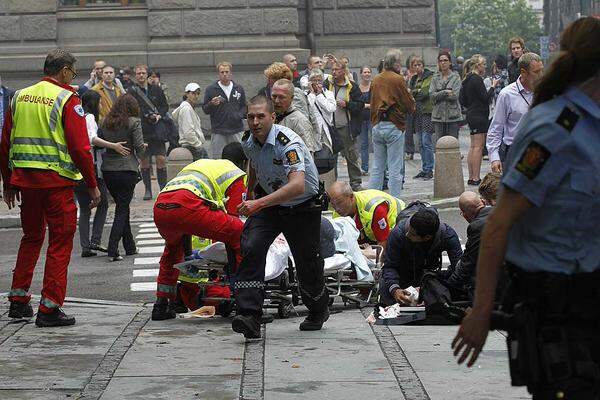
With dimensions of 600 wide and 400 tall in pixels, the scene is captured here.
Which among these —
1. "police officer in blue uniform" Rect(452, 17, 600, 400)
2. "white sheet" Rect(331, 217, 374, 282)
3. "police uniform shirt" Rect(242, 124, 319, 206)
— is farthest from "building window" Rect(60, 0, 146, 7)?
"police officer in blue uniform" Rect(452, 17, 600, 400)

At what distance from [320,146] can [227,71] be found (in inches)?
218

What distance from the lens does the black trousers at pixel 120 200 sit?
1318cm

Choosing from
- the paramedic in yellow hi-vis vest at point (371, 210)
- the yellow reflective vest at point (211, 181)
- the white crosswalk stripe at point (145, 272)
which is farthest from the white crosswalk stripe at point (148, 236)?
the yellow reflective vest at point (211, 181)

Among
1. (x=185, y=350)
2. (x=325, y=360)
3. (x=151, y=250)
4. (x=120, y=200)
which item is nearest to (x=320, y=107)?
(x=151, y=250)

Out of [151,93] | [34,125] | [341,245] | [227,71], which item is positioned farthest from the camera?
[151,93]

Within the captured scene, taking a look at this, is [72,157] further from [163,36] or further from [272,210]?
[163,36]

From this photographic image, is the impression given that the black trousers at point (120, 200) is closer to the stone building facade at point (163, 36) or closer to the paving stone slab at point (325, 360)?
the paving stone slab at point (325, 360)

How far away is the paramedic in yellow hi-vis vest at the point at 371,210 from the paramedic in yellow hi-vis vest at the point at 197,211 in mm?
1405

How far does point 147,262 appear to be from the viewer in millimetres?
13094

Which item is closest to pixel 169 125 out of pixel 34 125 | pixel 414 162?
pixel 414 162

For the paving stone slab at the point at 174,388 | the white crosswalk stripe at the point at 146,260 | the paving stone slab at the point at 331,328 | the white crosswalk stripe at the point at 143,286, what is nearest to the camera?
the paving stone slab at the point at 174,388

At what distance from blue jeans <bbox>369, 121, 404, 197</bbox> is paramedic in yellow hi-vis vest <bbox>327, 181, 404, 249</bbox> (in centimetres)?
534

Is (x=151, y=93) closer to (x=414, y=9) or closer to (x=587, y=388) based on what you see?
(x=414, y=9)

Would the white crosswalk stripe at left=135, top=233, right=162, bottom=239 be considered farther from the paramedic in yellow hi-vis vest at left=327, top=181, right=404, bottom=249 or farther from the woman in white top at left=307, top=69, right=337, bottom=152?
the paramedic in yellow hi-vis vest at left=327, top=181, right=404, bottom=249
